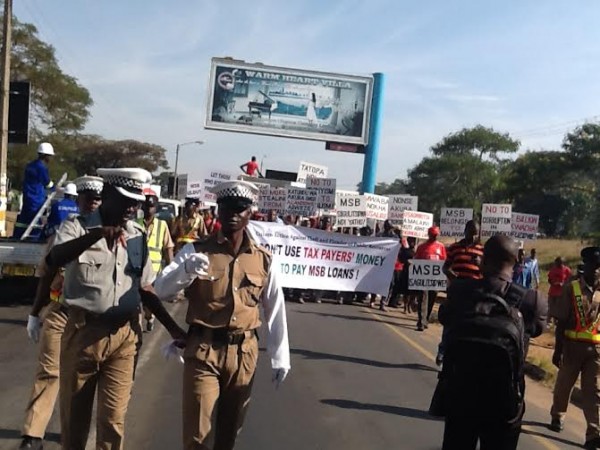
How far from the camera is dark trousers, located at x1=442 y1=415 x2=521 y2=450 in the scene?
4.15 meters

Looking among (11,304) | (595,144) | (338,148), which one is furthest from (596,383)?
(595,144)

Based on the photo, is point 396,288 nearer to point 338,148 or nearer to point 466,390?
point 466,390

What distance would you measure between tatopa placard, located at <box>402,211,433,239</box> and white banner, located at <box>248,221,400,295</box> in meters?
3.98

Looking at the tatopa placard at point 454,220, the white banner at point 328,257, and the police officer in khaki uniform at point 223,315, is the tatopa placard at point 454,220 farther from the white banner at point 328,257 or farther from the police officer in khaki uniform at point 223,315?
the police officer in khaki uniform at point 223,315

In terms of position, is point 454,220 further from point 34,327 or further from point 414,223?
point 34,327

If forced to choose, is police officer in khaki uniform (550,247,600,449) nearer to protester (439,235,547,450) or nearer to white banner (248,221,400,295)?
protester (439,235,547,450)

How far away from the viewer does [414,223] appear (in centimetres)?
1953

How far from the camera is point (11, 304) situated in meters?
13.0

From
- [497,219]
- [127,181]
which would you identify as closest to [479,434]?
[127,181]

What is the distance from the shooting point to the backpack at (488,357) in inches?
159

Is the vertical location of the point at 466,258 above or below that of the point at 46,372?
above

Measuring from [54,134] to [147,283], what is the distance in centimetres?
4307

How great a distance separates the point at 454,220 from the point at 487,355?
42.9 ft

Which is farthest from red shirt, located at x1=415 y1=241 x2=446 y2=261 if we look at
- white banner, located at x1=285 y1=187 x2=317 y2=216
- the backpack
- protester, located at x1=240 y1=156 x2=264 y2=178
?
protester, located at x1=240 y1=156 x2=264 y2=178
